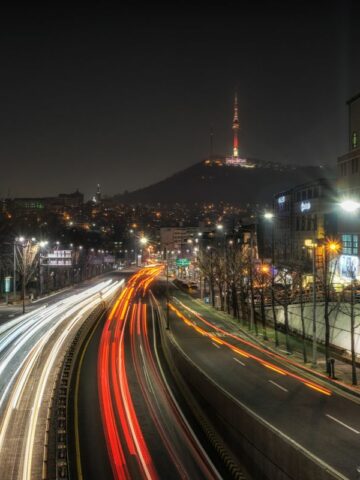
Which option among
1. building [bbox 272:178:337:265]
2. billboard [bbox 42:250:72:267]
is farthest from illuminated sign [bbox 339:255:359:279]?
billboard [bbox 42:250:72:267]

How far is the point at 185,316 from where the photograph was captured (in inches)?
2057

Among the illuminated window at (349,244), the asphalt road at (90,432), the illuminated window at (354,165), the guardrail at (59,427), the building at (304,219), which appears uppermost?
the illuminated window at (354,165)

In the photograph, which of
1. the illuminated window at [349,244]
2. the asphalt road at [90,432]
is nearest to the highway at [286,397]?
the asphalt road at [90,432]

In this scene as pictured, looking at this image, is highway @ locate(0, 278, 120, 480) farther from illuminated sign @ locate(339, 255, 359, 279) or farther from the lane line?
illuminated sign @ locate(339, 255, 359, 279)

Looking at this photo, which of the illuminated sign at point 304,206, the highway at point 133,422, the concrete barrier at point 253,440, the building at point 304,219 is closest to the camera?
the concrete barrier at point 253,440

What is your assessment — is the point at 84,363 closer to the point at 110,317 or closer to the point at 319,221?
the point at 110,317

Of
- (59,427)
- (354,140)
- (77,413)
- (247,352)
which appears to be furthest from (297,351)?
(354,140)

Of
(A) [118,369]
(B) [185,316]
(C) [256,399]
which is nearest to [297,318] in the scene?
(B) [185,316]

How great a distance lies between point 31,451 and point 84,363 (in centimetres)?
1528

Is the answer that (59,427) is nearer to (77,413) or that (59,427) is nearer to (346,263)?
(77,413)

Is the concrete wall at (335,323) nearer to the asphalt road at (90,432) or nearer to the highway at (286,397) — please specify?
the highway at (286,397)

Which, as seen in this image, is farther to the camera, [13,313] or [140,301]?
[140,301]

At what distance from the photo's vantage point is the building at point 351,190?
47.5 m

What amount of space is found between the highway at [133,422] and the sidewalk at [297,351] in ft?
22.5
